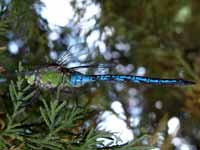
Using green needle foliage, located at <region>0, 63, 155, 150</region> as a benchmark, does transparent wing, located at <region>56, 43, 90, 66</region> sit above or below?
above

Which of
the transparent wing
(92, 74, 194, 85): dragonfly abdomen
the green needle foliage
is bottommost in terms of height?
the green needle foliage

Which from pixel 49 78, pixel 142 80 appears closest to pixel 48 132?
pixel 49 78

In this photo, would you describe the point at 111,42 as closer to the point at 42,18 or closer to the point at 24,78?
the point at 42,18

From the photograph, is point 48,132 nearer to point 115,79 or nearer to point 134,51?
point 115,79

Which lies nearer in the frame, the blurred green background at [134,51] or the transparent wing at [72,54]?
the transparent wing at [72,54]

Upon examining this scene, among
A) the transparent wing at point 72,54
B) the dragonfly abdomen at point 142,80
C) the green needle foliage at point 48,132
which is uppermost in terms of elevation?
the transparent wing at point 72,54

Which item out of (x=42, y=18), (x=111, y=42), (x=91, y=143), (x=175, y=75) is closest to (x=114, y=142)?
(x=91, y=143)
